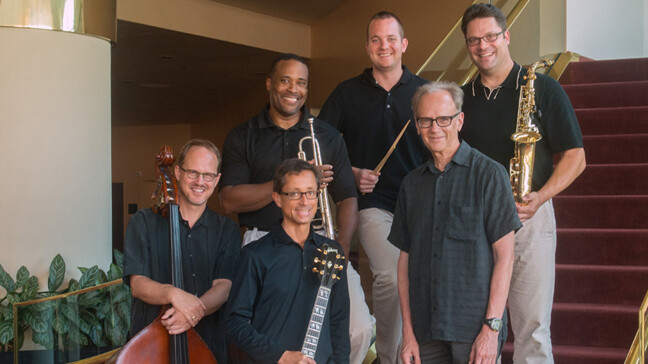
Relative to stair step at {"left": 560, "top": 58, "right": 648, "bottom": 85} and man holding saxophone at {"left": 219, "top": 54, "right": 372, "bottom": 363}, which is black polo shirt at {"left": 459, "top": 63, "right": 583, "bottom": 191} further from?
stair step at {"left": 560, "top": 58, "right": 648, "bottom": 85}

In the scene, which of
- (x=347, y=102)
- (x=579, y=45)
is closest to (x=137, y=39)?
(x=579, y=45)

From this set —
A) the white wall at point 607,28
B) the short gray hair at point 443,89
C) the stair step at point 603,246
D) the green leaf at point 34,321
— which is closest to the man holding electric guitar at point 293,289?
the short gray hair at point 443,89

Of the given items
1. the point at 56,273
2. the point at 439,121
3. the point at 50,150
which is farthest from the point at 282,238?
the point at 50,150

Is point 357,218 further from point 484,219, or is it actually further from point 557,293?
point 557,293

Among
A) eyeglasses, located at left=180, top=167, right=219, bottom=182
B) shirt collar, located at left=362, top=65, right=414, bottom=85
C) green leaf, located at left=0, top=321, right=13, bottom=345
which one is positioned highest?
shirt collar, located at left=362, top=65, right=414, bottom=85

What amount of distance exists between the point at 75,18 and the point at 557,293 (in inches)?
144

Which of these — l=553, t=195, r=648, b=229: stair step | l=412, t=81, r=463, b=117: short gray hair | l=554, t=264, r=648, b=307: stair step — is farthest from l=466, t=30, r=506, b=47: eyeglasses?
l=553, t=195, r=648, b=229: stair step

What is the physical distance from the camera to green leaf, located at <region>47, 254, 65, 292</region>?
193 inches

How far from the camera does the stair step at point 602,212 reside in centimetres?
436

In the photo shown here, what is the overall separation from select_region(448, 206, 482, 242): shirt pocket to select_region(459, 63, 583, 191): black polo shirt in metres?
0.57

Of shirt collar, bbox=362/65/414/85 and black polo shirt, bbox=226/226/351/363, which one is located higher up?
shirt collar, bbox=362/65/414/85

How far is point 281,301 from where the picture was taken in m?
2.45

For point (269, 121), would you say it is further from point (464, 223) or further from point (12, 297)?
point (12, 297)

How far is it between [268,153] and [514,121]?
1.03m
